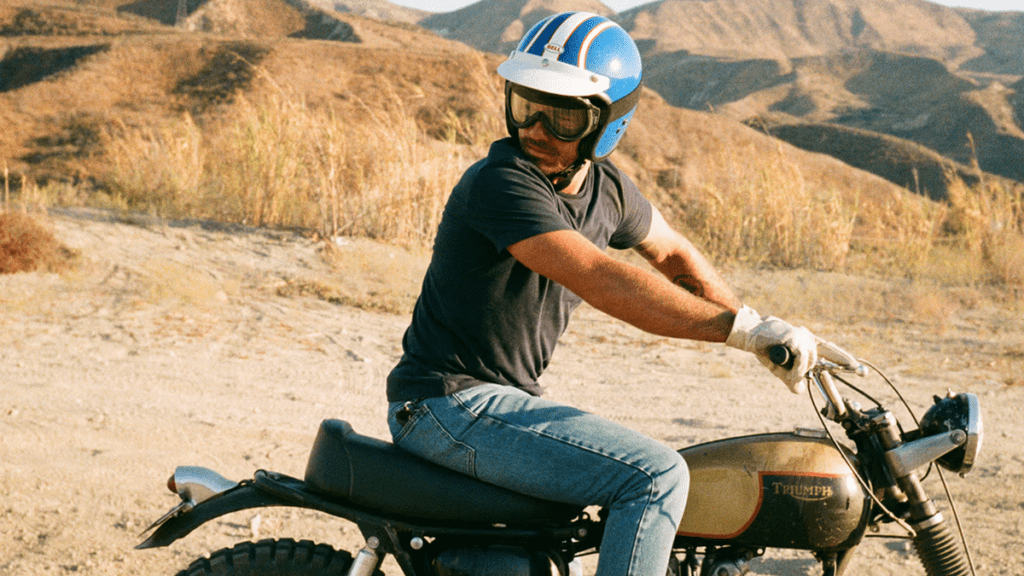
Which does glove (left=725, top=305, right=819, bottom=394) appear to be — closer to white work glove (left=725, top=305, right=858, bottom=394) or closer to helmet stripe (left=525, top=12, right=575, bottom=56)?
white work glove (left=725, top=305, right=858, bottom=394)

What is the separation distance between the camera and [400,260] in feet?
31.3

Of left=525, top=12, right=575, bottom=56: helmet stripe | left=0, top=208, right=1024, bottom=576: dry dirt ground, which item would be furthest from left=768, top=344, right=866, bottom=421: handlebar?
left=0, top=208, right=1024, bottom=576: dry dirt ground

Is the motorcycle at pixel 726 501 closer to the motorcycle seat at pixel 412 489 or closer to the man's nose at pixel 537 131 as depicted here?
the motorcycle seat at pixel 412 489

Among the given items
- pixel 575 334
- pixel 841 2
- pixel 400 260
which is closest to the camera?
pixel 575 334

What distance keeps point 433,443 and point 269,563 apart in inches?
21.2

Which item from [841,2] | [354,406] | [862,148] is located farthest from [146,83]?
[841,2]

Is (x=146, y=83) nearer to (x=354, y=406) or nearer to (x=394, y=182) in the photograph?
(x=394, y=182)

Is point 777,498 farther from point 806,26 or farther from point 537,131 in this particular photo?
point 806,26

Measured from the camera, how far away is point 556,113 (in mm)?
2500

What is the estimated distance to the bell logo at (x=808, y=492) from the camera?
2197mm

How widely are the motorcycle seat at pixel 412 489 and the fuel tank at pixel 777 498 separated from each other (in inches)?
12.9

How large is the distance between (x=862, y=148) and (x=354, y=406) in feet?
83.4

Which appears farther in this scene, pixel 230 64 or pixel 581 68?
pixel 230 64

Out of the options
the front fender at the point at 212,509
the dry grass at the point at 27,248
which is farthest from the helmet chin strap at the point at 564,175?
the dry grass at the point at 27,248
